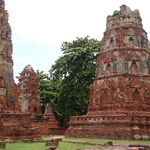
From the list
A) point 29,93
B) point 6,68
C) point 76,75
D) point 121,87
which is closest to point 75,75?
point 76,75

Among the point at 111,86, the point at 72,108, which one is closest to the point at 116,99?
the point at 111,86

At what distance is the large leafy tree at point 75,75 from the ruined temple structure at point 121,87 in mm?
4030

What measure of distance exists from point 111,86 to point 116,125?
402 centimetres

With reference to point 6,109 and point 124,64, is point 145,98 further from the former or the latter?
point 6,109

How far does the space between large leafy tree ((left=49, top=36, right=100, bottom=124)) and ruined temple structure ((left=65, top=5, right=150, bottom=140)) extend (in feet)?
13.2

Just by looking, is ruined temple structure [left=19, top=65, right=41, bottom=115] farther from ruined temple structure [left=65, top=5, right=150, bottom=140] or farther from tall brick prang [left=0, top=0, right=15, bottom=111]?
tall brick prang [left=0, top=0, right=15, bottom=111]

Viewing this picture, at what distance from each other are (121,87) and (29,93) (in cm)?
1276

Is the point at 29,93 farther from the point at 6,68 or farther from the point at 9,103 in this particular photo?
the point at 9,103

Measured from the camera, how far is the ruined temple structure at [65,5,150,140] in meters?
17.5

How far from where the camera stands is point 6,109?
1395 centimetres

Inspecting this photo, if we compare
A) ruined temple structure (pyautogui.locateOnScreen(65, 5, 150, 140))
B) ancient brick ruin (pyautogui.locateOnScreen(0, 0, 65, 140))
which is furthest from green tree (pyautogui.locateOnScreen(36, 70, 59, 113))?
ancient brick ruin (pyautogui.locateOnScreen(0, 0, 65, 140))

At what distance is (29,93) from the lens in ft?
91.8

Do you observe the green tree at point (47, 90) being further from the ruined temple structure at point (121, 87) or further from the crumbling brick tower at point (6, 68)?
the crumbling brick tower at point (6, 68)

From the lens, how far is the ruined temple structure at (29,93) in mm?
27781
